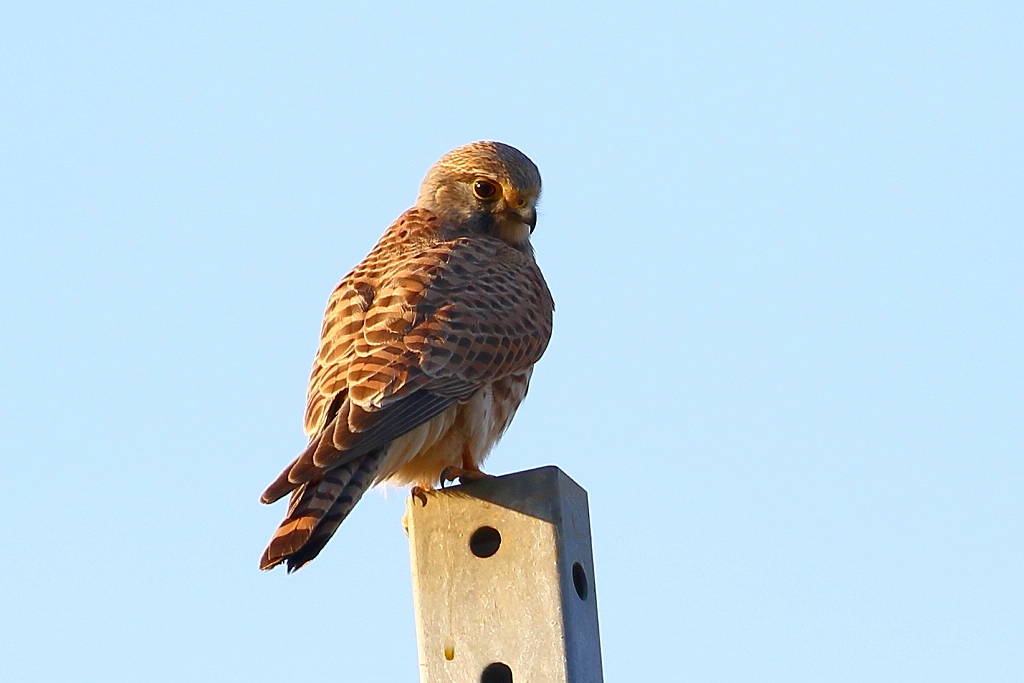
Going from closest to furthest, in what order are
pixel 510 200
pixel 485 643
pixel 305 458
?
pixel 485 643, pixel 305 458, pixel 510 200

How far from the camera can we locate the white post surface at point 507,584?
14.9 ft

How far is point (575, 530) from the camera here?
15.7ft

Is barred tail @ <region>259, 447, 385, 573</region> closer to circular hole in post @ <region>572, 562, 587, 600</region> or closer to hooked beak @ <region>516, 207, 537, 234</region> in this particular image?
circular hole in post @ <region>572, 562, 587, 600</region>

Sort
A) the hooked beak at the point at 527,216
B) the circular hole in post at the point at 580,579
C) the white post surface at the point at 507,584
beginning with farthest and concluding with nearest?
the hooked beak at the point at 527,216 < the circular hole in post at the point at 580,579 < the white post surface at the point at 507,584

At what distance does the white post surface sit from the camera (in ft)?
14.9

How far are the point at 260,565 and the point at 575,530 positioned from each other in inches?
34.1

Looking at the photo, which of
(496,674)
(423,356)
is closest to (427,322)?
(423,356)

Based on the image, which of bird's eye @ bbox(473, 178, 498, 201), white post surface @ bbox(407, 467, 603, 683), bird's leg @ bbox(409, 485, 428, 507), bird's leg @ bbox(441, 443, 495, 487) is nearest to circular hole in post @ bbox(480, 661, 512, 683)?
white post surface @ bbox(407, 467, 603, 683)

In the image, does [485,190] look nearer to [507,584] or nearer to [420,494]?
[420,494]

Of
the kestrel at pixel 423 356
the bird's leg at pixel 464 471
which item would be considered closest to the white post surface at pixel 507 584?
the kestrel at pixel 423 356

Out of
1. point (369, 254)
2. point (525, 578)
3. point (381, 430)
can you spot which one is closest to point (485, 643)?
point (525, 578)

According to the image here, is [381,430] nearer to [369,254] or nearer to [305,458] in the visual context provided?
[305,458]

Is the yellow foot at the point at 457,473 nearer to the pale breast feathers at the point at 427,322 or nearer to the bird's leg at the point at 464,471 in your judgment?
the bird's leg at the point at 464,471

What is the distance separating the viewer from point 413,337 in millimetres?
5793
